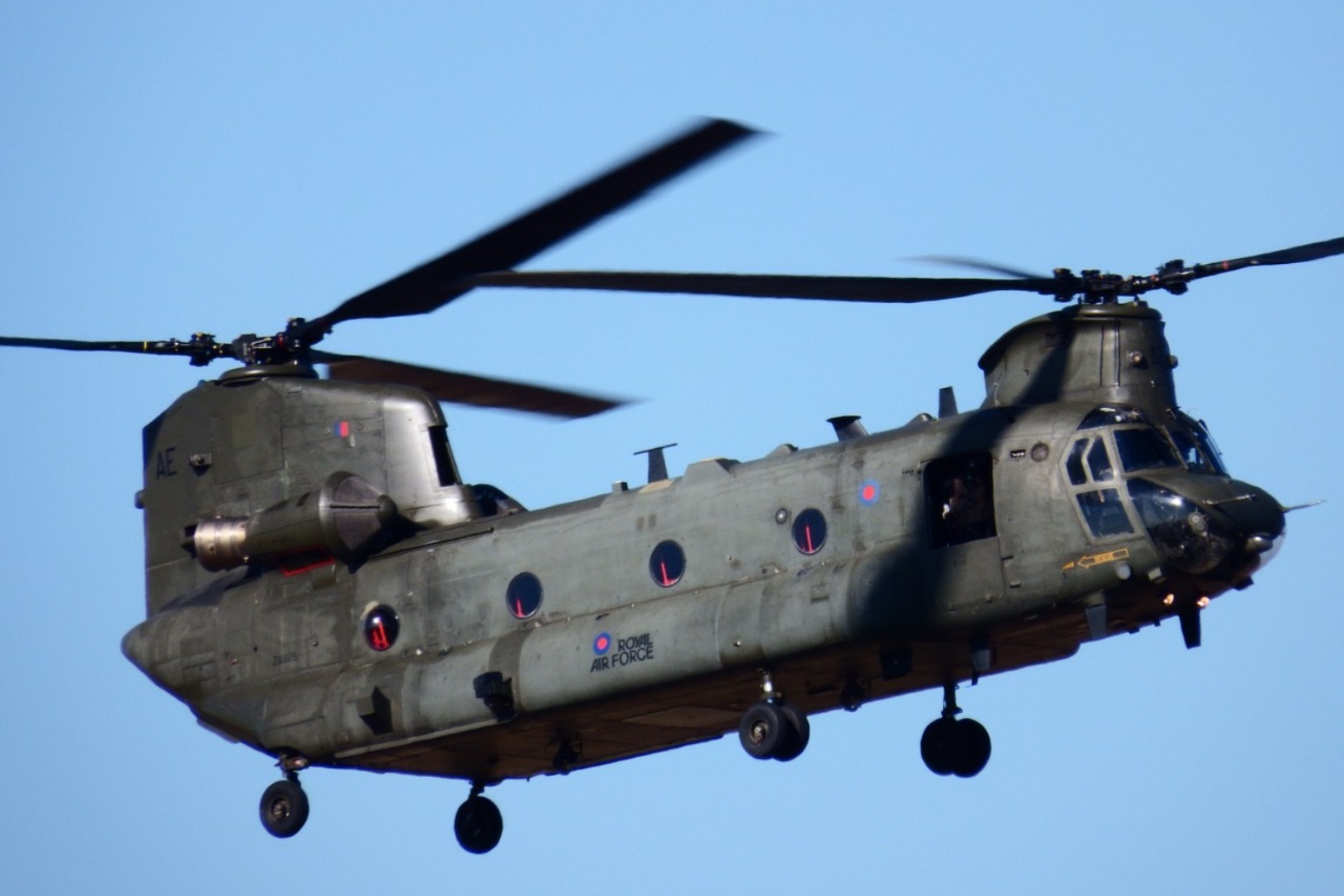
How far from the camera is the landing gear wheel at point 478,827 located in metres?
29.1

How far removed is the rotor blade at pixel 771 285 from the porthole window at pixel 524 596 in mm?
3542

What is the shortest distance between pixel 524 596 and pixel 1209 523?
781 centimetres

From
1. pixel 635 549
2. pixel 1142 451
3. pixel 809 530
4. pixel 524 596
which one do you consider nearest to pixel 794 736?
pixel 809 530

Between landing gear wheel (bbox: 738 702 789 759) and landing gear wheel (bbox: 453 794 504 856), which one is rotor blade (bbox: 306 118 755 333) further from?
landing gear wheel (bbox: 453 794 504 856)

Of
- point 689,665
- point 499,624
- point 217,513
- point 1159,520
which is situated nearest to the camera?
point 1159,520

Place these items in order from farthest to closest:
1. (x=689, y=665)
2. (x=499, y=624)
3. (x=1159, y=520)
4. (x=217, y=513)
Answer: (x=217, y=513)
(x=499, y=624)
(x=689, y=665)
(x=1159, y=520)

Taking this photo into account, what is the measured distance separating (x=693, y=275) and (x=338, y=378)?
7878mm

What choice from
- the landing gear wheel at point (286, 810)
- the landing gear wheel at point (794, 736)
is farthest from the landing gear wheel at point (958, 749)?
the landing gear wheel at point (286, 810)

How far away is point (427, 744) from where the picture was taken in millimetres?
27312

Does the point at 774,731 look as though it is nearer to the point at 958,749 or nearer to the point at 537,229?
the point at 958,749

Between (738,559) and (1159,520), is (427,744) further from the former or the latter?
(1159,520)

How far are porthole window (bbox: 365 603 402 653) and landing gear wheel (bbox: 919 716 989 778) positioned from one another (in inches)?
246

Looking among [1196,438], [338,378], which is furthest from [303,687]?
[1196,438]

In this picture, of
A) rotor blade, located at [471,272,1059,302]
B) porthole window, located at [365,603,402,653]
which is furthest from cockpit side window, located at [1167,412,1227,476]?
porthole window, located at [365,603,402,653]
